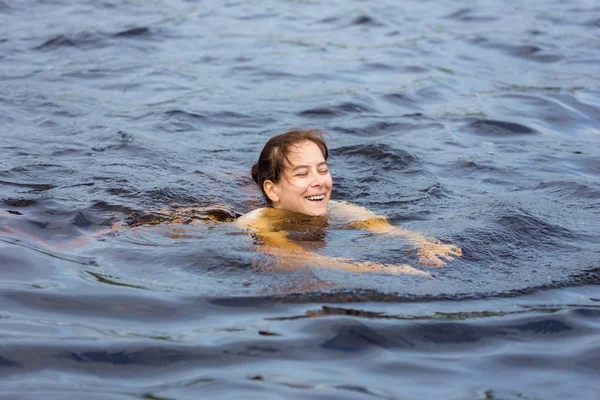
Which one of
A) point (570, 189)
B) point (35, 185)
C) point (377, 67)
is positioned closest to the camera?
point (35, 185)

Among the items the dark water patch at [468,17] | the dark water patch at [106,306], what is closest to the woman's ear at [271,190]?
the dark water patch at [106,306]

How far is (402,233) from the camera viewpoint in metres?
6.31

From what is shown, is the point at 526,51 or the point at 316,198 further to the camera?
the point at 526,51

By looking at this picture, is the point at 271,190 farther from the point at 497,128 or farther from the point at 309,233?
the point at 497,128

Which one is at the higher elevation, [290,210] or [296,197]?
[296,197]

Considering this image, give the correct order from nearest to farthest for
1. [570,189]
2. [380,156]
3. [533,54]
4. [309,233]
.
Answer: [309,233] < [570,189] < [380,156] < [533,54]

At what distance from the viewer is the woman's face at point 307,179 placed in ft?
21.3

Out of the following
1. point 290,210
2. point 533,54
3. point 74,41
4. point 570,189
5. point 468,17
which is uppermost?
point 468,17

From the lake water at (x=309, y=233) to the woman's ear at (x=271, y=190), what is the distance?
1.47ft

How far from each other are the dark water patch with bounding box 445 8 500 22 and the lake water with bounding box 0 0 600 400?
1.64 feet

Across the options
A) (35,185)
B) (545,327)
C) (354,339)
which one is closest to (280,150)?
(35,185)

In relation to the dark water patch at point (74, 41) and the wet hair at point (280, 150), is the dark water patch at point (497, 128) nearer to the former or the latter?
the wet hair at point (280, 150)

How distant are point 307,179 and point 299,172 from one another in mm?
83

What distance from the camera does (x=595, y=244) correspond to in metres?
6.11
